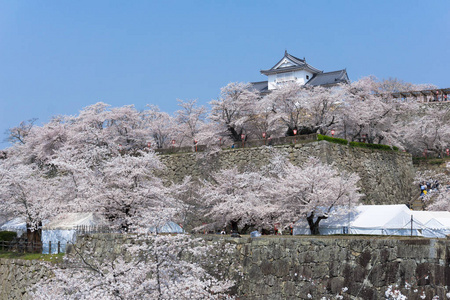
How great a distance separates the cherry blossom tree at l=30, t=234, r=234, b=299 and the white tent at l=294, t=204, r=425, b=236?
21.7ft

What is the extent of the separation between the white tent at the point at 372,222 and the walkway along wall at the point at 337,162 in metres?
5.12

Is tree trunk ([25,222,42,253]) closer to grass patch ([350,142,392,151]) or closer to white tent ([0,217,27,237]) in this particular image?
white tent ([0,217,27,237])

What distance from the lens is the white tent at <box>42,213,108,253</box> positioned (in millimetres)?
20250

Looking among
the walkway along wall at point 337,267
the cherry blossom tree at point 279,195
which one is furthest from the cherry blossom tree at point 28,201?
the walkway along wall at point 337,267

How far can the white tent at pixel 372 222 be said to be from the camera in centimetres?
1769

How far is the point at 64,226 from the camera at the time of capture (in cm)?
2053

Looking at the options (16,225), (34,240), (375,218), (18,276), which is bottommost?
(18,276)

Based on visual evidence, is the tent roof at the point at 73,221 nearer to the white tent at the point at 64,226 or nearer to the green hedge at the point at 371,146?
the white tent at the point at 64,226

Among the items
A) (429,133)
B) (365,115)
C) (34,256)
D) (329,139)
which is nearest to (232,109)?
(329,139)

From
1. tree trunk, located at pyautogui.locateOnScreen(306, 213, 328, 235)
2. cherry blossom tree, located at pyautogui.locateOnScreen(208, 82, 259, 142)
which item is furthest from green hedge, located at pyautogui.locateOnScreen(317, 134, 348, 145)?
tree trunk, located at pyautogui.locateOnScreen(306, 213, 328, 235)

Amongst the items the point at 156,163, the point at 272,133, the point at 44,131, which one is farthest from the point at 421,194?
the point at 44,131

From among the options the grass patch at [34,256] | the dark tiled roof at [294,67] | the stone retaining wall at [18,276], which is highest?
the dark tiled roof at [294,67]

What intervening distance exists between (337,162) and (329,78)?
26766mm

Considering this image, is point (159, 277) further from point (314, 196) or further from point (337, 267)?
point (314, 196)
